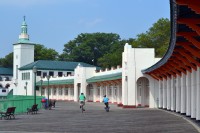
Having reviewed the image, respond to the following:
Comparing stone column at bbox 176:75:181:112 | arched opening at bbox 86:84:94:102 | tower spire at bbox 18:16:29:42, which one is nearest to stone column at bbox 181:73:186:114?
stone column at bbox 176:75:181:112

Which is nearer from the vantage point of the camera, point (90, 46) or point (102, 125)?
point (102, 125)

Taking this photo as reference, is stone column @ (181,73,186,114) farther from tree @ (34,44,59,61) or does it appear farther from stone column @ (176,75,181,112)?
tree @ (34,44,59,61)

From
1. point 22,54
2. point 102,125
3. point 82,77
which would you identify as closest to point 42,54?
point 22,54

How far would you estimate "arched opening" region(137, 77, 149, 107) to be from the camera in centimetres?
4669

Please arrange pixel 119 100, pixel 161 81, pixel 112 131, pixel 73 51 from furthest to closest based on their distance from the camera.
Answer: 1. pixel 73 51
2. pixel 119 100
3. pixel 161 81
4. pixel 112 131

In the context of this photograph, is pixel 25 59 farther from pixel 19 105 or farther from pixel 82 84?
pixel 19 105

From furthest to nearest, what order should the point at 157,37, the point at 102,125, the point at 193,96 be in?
the point at 157,37, the point at 193,96, the point at 102,125

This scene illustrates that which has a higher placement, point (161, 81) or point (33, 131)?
point (161, 81)

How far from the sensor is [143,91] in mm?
47000

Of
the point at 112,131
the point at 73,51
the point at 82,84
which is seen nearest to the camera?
the point at 112,131

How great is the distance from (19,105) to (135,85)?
1374 centimetres

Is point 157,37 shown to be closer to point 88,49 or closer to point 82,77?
point 82,77

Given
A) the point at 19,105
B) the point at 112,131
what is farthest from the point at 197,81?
the point at 19,105

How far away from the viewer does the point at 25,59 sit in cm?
10494
